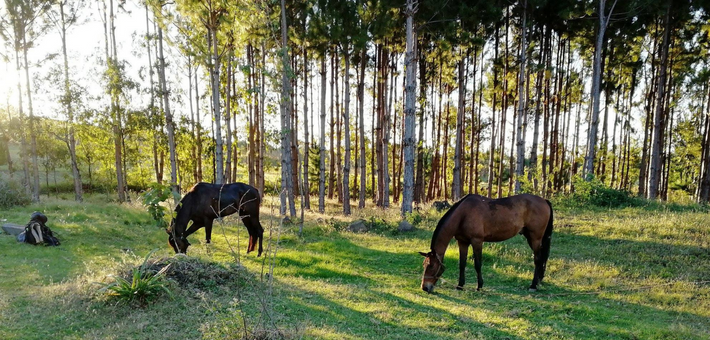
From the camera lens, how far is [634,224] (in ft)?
35.8

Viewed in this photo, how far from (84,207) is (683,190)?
45601 mm

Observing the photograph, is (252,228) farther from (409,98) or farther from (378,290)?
(409,98)

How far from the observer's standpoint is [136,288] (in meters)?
5.42

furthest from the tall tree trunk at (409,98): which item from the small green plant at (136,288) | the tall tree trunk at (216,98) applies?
the small green plant at (136,288)

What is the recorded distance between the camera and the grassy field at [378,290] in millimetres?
4824

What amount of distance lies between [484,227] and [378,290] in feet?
8.02

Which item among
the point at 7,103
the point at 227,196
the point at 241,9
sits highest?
the point at 241,9

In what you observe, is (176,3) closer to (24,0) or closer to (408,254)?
(24,0)

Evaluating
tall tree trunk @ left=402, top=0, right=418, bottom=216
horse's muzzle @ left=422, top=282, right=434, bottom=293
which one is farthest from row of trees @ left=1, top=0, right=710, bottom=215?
horse's muzzle @ left=422, top=282, right=434, bottom=293

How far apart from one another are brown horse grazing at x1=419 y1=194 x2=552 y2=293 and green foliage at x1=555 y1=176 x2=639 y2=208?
856 cm

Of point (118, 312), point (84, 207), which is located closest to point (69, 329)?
point (118, 312)

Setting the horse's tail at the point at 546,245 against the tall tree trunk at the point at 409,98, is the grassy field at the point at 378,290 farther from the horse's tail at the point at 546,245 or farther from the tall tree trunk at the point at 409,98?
the tall tree trunk at the point at 409,98

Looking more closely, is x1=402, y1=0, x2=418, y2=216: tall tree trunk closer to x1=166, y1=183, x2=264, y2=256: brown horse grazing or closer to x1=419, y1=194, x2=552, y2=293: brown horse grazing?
x1=166, y1=183, x2=264, y2=256: brown horse grazing

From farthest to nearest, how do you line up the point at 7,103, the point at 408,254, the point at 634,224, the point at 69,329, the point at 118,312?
the point at 7,103, the point at 634,224, the point at 408,254, the point at 118,312, the point at 69,329
